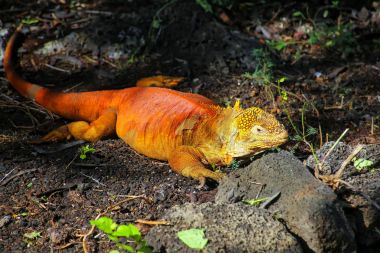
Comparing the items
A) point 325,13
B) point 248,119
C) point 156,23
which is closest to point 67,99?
point 156,23

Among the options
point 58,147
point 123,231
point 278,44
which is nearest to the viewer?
point 123,231

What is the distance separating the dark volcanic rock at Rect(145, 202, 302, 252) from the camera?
11.9 ft

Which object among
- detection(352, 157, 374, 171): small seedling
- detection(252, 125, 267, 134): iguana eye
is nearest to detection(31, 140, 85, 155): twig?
detection(252, 125, 267, 134): iguana eye

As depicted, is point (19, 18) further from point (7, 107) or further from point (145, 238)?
point (145, 238)

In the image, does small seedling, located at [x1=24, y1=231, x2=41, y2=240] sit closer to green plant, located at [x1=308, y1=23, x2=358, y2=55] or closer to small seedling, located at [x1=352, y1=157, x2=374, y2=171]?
small seedling, located at [x1=352, y1=157, x2=374, y2=171]

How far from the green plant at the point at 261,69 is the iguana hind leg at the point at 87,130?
1.70 m

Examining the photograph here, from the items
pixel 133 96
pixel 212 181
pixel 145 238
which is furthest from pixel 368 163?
pixel 133 96

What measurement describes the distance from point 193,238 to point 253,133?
1541 mm

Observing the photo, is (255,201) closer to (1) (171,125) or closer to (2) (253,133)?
(2) (253,133)

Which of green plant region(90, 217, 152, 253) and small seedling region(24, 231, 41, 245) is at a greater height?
green plant region(90, 217, 152, 253)

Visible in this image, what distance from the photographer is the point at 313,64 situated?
749 cm

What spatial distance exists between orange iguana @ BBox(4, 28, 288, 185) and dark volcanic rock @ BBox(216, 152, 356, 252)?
43 centimetres

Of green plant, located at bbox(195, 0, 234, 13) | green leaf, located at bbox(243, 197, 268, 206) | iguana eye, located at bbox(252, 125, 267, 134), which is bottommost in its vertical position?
green leaf, located at bbox(243, 197, 268, 206)

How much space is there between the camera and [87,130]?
5902 millimetres
